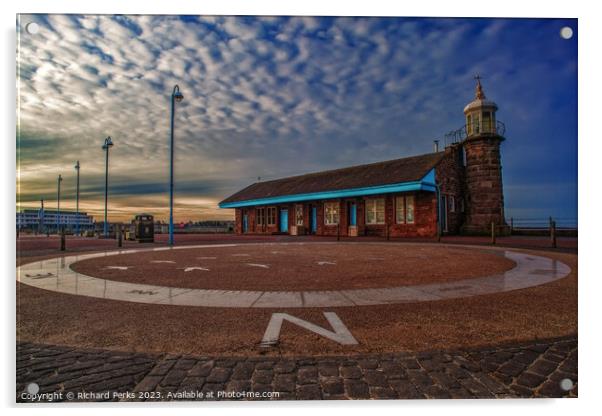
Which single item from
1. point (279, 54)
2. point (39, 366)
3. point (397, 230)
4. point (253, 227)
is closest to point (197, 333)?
point (39, 366)

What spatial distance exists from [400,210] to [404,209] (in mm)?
320

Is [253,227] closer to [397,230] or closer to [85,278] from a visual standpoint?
[397,230]

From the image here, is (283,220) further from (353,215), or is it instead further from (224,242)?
(224,242)

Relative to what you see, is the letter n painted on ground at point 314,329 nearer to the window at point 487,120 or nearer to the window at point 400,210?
the window at point 400,210

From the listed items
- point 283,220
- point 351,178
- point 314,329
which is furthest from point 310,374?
point 283,220

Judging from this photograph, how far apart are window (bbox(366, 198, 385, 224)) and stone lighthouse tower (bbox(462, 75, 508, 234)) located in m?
5.72

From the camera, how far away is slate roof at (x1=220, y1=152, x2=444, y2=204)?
Answer: 21.1 m

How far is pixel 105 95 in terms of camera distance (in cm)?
301

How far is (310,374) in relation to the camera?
2107mm

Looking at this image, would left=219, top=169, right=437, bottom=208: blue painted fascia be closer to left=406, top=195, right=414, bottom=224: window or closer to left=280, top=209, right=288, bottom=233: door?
left=406, top=195, right=414, bottom=224: window

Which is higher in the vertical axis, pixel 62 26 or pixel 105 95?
pixel 62 26

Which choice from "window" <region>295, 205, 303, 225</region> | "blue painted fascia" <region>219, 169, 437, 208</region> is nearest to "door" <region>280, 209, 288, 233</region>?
"window" <region>295, 205, 303, 225</region>

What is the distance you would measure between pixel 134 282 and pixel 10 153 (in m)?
3.45

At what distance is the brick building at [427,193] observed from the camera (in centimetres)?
2045
